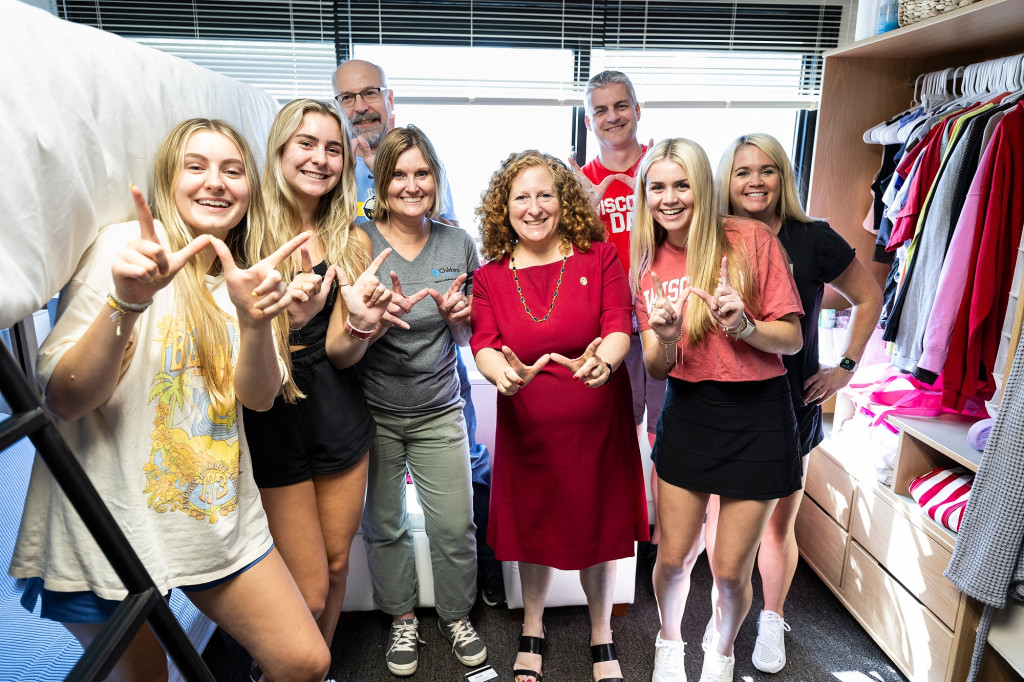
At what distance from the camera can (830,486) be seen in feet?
7.97

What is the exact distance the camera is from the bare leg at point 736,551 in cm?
173

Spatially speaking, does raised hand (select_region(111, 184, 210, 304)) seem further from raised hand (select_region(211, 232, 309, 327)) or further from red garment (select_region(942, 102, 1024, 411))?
red garment (select_region(942, 102, 1024, 411))

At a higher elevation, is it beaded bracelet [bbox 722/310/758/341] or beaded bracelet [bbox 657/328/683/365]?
beaded bracelet [bbox 722/310/758/341]

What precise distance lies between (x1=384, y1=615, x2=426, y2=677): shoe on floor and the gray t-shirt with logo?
750 millimetres

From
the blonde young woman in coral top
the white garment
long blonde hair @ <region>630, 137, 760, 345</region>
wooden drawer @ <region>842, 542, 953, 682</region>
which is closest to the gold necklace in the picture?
the blonde young woman in coral top

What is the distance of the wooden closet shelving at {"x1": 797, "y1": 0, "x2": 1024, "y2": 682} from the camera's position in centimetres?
186

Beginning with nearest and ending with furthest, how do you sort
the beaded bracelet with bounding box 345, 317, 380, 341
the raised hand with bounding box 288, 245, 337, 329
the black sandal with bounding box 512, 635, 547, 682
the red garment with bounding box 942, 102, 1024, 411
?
the raised hand with bounding box 288, 245, 337, 329
the beaded bracelet with bounding box 345, 317, 380, 341
the red garment with bounding box 942, 102, 1024, 411
the black sandal with bounding box 512, 635, 547, 682

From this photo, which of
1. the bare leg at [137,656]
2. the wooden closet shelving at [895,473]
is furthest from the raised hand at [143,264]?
the wooden closet shelving at [895,473]

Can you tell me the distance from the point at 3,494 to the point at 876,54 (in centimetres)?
317

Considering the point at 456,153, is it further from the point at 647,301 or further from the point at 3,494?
the point at 3,494

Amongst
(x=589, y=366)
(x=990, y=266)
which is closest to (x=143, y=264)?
(x=589, y=366)

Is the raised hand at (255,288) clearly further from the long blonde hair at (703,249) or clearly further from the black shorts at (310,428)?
the long blonde hair at (703,249)

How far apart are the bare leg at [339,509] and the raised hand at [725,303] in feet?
3.10

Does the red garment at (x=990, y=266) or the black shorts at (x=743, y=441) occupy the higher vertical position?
the red garment at (x=990, y=266)
